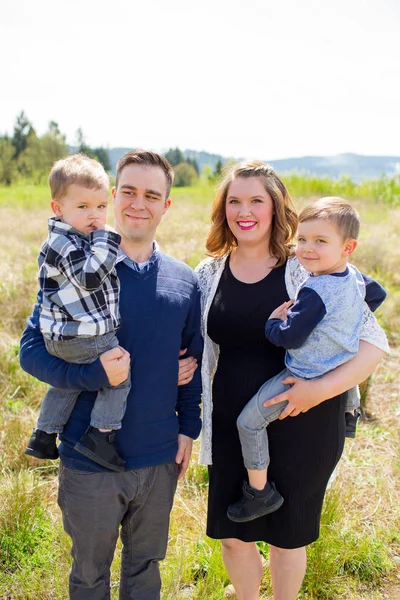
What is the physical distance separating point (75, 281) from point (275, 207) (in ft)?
3.39

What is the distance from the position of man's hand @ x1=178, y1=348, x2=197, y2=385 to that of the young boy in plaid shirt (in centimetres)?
30

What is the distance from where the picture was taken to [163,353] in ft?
6.75

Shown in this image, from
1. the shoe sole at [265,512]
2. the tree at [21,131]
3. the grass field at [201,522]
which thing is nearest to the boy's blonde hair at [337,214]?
the shoe sole at [265,512]

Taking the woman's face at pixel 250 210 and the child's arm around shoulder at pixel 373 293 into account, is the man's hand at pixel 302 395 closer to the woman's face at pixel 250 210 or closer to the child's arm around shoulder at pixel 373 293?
the child's arm around shoulder at pixel 373 293

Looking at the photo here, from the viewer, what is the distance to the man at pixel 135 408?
1.95 m

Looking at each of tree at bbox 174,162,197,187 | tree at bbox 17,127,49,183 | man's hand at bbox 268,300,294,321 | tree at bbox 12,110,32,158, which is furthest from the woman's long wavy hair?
tree at bbox 12,110,32,158

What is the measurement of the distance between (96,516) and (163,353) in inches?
25.6

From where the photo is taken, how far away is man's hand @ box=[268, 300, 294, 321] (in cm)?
214

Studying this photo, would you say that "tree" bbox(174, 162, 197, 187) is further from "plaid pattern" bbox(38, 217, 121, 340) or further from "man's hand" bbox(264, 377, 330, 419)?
"plaid pattern" bbox(38, 217, 121, 340)

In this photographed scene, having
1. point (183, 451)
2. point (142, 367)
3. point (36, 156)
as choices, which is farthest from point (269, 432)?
point (36, 156)

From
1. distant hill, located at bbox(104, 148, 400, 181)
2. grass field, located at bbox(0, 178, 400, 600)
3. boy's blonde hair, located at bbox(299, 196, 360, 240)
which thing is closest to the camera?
boy's blonde hair, located at bbox(299, 196, 360, 240)

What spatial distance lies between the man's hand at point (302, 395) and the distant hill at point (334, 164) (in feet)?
7.64

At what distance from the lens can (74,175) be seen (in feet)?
6.10

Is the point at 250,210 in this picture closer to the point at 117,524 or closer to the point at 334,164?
the point at 117,524
